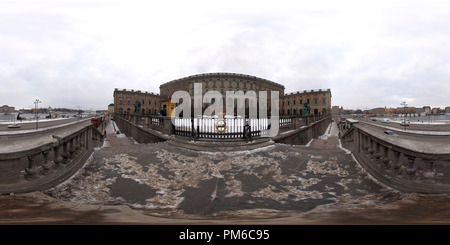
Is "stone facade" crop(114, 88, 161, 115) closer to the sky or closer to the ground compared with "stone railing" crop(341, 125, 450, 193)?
closer to the sky

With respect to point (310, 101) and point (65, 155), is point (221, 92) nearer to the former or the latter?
point (310, 101)

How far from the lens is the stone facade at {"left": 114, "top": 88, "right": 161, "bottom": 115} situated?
206ft

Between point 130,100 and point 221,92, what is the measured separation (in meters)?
34.2

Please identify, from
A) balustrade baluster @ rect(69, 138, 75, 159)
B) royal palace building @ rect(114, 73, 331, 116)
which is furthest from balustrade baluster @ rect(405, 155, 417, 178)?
royal palace building @ rect(114, 73, 331, 116)

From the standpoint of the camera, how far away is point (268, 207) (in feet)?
11.7

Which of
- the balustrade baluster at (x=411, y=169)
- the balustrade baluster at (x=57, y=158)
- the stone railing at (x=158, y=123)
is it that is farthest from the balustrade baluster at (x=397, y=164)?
the stone railing at (x=158, y=123)

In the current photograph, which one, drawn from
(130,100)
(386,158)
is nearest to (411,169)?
(386,158)

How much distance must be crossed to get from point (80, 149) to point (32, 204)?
11.2ft

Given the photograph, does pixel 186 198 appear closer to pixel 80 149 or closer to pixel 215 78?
pixel 80 149

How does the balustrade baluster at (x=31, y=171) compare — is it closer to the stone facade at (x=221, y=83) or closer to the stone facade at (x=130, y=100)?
the stone facade at (x=221, y=83)

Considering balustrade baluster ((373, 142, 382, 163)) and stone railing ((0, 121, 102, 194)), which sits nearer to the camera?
stone railing ((0, 121, 102, 194))

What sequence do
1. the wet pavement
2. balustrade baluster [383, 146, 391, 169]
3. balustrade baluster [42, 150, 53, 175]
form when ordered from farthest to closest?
balustrade baluster [383, 146, 391, 169], balustrade baluster [42, 150, 53, 175], the wet pavement

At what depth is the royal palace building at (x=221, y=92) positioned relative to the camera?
2391 inches

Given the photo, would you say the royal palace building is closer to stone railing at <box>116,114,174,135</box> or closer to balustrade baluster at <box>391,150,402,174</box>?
stone railing at <box>116,114,174,135</box>
